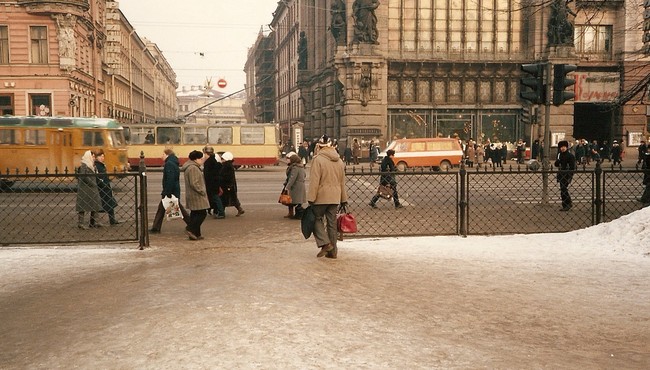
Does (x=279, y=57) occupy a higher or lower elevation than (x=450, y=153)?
higher

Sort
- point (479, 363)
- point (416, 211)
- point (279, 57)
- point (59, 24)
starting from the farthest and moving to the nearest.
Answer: point (279, 57) < point (59, 24) < point (416, 211) < point (479, 363)

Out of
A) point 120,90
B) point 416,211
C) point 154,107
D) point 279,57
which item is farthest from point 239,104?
point 416,211

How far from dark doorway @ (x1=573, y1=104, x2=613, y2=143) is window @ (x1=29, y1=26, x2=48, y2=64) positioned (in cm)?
3663

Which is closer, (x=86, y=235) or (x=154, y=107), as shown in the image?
(x=86, y=235)

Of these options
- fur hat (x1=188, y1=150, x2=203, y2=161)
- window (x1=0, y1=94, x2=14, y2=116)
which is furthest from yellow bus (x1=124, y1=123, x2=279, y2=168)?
fur hat (x1=188, y1=150, x2=203, y2=161)

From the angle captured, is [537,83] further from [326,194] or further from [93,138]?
[93,138]

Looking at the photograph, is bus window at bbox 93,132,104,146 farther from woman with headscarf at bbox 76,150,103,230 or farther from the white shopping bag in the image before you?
the white shopping bag

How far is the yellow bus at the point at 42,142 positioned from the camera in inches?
933

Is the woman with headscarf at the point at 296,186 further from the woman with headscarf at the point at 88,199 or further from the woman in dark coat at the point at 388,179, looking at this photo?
the woman with headscarf at the point at 88,199

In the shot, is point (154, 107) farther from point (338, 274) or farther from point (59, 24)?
point (338, 274)

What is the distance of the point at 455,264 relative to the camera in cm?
913

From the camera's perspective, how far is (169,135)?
36.3 metres

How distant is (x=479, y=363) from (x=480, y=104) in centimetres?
3955

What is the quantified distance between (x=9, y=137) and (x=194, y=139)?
13361 millimetres
